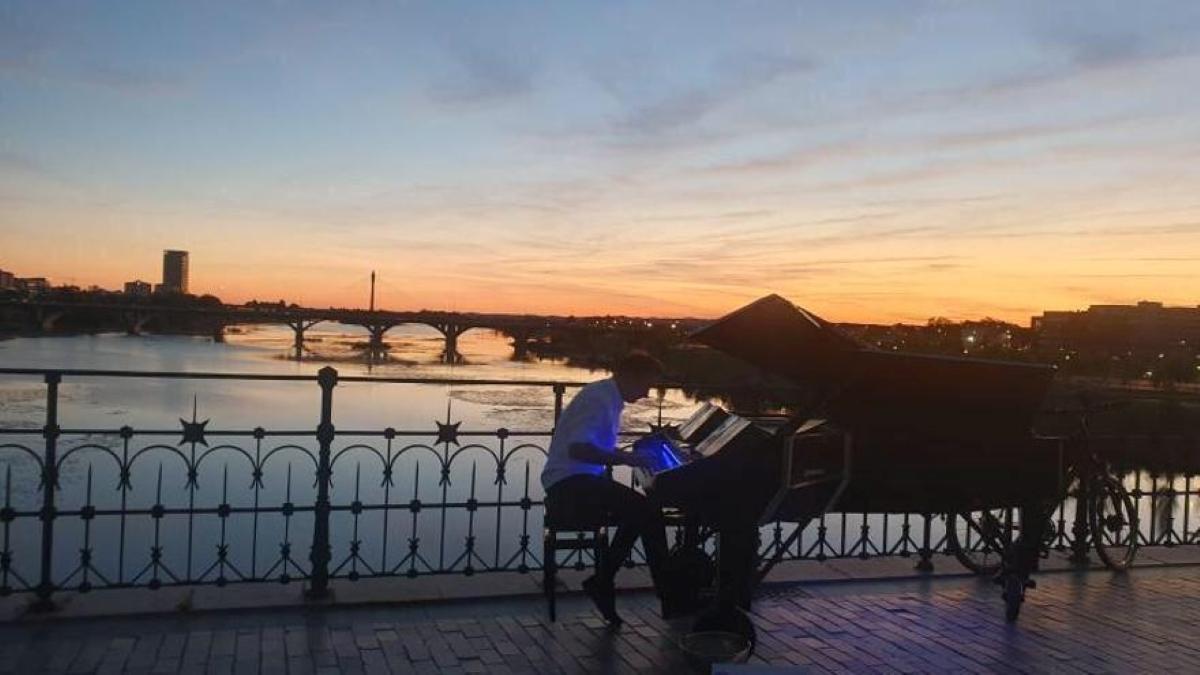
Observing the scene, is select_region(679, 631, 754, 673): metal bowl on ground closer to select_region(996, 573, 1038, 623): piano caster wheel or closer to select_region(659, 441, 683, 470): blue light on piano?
select_region(659, 441, 683, 470): blue light on piano

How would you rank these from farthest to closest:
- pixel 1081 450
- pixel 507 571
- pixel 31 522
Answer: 1. pixel 31 522
2. pixel 1081 450
3. pixel 507 571

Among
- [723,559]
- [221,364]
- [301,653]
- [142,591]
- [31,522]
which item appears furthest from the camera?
[221,364]

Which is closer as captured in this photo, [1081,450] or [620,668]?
[620,668]

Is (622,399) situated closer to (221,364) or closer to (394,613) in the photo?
(394,613)

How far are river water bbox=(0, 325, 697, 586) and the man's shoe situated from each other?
0.86 m

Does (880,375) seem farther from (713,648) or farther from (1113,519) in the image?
(1113,519)

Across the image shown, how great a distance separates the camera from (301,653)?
189 inches

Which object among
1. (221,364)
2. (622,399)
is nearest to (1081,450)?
(622,399)

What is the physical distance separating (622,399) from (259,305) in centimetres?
7216

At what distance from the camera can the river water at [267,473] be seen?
22.5 feet

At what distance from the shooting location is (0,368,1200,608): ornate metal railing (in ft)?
18.6

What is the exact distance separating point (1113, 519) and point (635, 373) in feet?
15.2

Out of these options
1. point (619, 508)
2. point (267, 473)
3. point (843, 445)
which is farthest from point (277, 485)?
point (843, 445)

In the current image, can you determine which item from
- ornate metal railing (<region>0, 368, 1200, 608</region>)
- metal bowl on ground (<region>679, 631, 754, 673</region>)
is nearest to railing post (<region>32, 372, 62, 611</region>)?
ornate metal railing (<region>0, 368, 1200, 608</region>)
